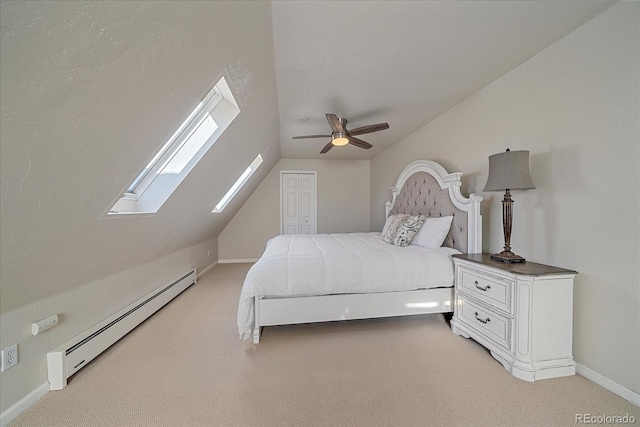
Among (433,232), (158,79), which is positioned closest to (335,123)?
(433,232)

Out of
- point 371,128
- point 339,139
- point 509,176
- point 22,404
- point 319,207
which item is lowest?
point 22,404

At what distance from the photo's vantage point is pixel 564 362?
171 centimetres

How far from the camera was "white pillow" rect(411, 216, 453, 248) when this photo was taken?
2.77 meters

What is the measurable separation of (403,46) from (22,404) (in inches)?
126

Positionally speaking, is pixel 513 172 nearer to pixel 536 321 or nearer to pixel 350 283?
pixel 536 321

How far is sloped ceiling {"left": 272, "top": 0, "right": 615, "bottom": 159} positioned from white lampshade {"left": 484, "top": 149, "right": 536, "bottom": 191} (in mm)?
830

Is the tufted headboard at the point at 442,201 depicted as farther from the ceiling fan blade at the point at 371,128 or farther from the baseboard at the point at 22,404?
the baseboard at the point at 22,404

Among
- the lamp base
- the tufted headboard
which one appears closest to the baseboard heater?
the lamp base

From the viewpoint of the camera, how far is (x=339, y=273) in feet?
7.39

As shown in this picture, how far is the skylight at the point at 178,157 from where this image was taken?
212cm

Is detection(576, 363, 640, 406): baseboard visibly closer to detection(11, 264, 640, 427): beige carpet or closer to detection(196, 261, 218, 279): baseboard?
detection(11, 264, 640, 427): beige carpet

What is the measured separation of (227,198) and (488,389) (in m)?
4.07

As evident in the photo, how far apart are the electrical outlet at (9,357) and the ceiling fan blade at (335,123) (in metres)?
2.81

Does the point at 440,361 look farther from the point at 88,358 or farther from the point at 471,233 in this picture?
the point at 88,358
